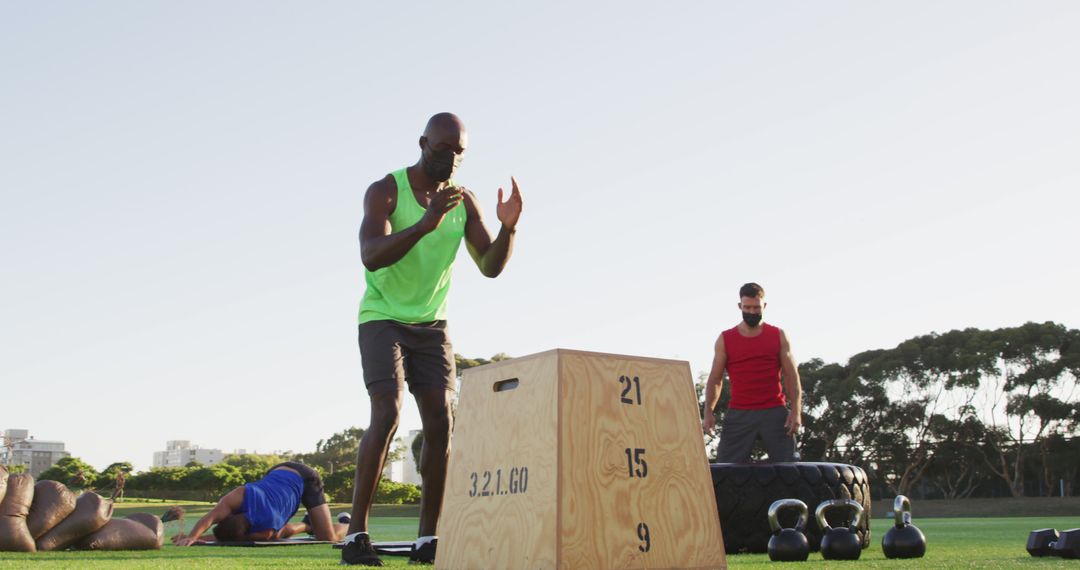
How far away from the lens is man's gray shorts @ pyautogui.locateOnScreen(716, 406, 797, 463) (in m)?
8.05

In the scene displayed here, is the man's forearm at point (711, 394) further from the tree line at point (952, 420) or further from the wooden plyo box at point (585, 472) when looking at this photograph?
the tree line at point (952, 420)

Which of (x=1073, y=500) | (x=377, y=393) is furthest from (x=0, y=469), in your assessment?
(x=1073, y=500)

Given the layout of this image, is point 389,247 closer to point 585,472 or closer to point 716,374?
point 585,472

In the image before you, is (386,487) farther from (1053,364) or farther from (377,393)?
(377,393)

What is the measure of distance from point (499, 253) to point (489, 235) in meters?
0.19

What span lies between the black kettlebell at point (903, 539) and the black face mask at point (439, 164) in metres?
2.99

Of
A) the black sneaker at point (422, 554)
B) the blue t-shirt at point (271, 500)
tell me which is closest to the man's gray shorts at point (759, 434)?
the blue t-shirt at point (271, 500)

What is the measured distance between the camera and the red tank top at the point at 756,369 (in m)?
8.15

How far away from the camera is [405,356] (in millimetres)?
4992

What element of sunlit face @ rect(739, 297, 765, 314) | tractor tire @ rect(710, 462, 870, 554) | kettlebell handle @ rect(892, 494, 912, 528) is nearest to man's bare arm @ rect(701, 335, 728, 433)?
sunlit face @ rect(739, 297, 765, 314)

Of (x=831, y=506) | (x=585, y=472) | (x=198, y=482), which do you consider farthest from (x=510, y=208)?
(x=198, y=482)

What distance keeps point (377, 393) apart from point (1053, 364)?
49849 mm

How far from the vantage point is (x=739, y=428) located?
8156 mm

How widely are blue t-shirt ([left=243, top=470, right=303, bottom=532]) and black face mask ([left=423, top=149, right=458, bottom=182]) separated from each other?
168 inches
